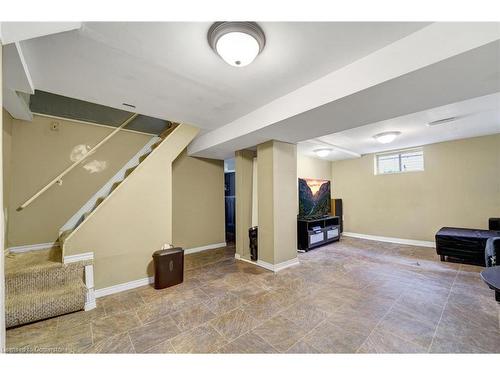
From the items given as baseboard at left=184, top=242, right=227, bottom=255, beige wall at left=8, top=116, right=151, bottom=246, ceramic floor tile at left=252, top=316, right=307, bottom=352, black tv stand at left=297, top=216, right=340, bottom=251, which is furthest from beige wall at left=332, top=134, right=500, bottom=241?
beige wall at left=8, top=116, right=151, bottom=246

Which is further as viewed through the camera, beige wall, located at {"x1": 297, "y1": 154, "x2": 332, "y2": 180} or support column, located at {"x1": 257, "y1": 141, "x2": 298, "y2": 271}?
beige wall, located at {"x1": 297, "y1": 154, "x2": 332, "y2": 180}

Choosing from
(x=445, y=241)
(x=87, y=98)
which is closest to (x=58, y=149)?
(x=87, y=98)

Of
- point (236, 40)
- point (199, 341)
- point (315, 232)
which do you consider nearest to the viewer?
point (236, 40)

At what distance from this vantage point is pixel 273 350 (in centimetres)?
164

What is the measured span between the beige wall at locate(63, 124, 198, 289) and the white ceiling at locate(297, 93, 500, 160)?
3.25 m

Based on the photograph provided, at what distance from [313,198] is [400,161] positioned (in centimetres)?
273

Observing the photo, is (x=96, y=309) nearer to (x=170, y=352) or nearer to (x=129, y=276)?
(x=129, y=276)

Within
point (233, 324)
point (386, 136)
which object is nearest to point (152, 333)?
point (233, 324)

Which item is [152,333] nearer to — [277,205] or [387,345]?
[387,345]

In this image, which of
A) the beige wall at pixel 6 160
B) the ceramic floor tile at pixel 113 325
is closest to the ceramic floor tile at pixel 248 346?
the ceramic floor tile at pixel 113 325

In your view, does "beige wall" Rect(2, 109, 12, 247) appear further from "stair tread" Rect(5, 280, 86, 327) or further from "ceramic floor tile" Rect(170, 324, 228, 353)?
"ceramic floor tile" Rect(170, 324, 228, 353)

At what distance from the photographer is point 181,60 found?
5.76ft

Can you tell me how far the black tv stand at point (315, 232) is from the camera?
4.65 m

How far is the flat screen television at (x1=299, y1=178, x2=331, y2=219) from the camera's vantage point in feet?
16.9
